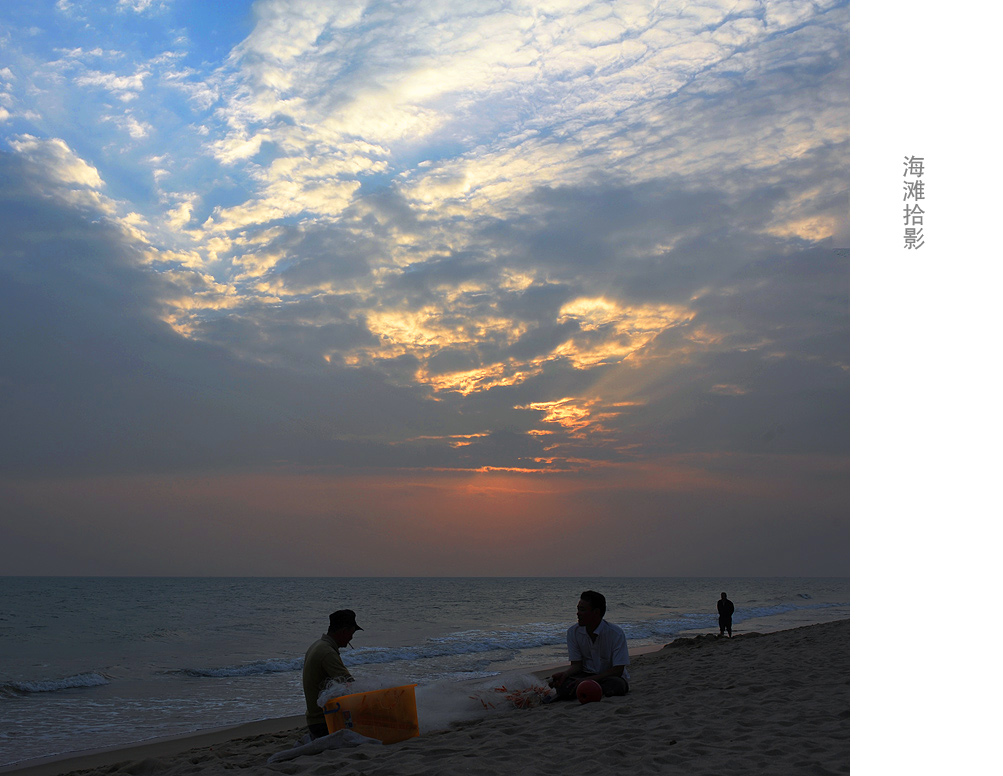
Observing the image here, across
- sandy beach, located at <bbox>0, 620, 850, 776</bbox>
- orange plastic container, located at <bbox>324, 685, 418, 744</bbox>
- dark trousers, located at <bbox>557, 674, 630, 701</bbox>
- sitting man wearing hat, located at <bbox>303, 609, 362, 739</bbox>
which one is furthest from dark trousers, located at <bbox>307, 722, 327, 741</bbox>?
dark trousers, located at <bbox>557, 674, 630, 701</bbox>

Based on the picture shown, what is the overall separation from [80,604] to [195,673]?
1591 inches

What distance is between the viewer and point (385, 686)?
5.91 meters

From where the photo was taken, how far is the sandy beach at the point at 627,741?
448 centimetres

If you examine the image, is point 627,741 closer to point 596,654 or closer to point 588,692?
point 588,692

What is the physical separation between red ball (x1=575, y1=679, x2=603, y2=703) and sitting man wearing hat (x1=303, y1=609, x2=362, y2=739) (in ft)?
7.89

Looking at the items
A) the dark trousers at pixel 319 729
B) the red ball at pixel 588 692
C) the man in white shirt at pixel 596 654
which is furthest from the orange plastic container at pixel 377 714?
the man in white shirt at pixel 596 654

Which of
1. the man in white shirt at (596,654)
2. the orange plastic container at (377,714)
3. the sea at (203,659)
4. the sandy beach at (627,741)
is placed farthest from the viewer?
the sea at (203,659)

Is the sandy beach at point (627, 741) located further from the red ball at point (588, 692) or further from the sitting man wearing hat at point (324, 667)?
the sitting man wearing hat at point (324, 667)

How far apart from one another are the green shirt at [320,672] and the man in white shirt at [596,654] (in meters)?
2.48
